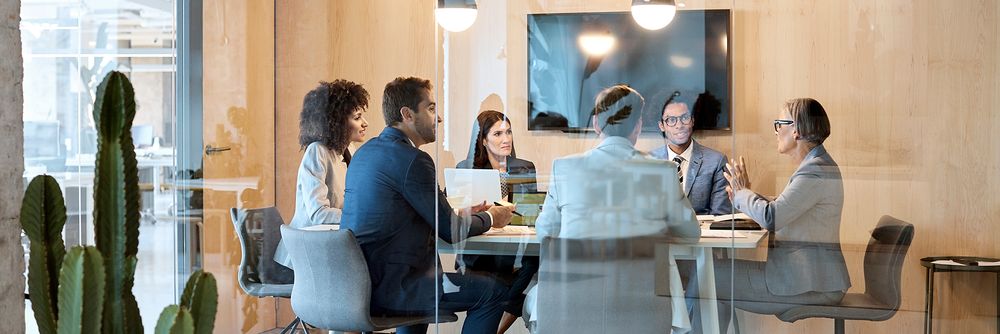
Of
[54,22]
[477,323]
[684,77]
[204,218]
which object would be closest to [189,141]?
[204,218]

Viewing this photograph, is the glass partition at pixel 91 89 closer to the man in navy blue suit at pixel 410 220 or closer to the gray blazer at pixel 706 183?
the man in navy blue suit at pixel 410 220

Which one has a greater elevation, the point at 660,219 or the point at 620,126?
the point at 620,126

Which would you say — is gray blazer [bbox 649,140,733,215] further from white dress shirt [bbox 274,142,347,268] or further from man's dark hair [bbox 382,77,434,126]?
white dress shirt [bbox 274,142,347,268]

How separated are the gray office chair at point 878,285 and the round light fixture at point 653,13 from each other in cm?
107

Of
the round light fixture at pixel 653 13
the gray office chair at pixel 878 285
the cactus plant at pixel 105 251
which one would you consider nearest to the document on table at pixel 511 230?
the round light fixture at pixel 653 13

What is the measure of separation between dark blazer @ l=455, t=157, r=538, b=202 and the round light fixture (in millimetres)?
667

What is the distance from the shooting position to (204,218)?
176 inches

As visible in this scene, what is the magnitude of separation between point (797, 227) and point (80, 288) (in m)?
2.45

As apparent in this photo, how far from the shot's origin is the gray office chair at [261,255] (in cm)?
419

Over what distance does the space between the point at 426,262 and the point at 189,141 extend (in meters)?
1.25

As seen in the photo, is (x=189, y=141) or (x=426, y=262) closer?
(x=426, y=262)

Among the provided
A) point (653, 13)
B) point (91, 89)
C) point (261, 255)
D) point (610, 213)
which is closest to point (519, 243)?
point (610, 213)

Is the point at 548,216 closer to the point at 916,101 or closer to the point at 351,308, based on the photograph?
the point at 351,308

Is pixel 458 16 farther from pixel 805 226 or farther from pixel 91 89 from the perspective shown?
pixel 91 89
